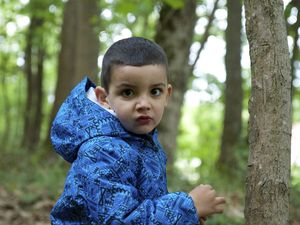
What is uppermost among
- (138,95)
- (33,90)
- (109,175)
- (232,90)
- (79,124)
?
(33,90)

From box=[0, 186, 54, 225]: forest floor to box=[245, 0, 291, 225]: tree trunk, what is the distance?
358 cm

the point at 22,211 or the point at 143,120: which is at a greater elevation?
the point at 143,120

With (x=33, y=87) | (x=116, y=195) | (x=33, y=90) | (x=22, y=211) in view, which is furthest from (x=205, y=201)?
(x=33, y=90)

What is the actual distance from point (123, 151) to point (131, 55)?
0.46 m

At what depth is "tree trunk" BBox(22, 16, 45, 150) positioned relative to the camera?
15666 mm

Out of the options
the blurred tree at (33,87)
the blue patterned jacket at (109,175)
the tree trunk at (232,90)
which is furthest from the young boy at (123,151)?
the blurred tree at (33,87)

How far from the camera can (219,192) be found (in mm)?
6984

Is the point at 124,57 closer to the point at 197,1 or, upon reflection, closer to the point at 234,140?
the point at 197,1

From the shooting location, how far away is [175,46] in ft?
22.3

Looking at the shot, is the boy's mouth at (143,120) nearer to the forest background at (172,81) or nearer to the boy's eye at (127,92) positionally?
the boy's eye at (127,92)

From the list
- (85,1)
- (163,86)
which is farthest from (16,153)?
(163,86)

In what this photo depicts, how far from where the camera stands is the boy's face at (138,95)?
247cm

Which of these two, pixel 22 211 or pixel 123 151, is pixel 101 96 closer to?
pixel 123 151

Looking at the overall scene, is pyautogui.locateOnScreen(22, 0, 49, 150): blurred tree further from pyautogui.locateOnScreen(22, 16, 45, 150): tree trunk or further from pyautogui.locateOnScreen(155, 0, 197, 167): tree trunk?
pyautogui.locateOnScreen(155, 0, 197, 167): tree trunk
